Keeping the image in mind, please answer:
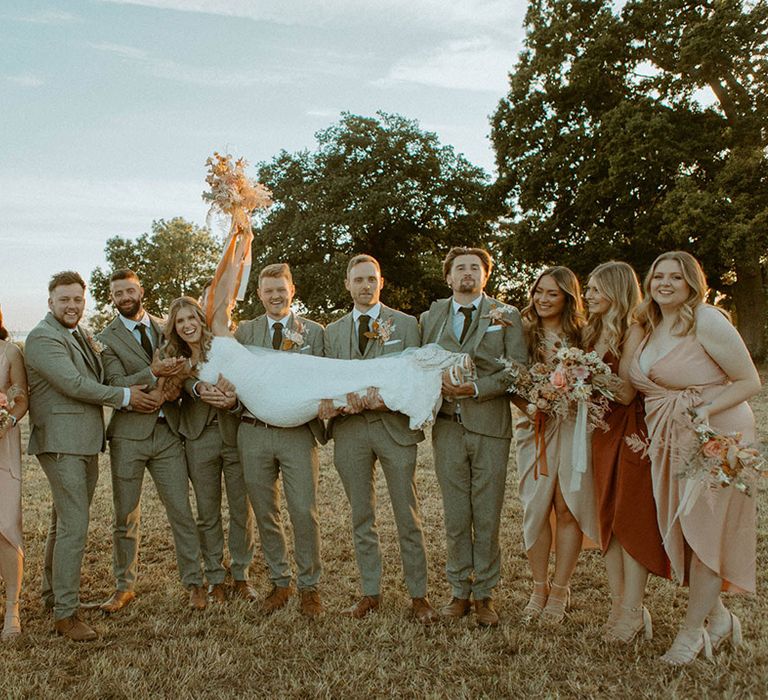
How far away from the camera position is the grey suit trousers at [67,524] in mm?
5035

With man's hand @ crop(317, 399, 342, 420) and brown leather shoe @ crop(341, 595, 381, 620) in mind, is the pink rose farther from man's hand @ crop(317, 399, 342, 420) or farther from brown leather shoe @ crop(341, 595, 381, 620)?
brown leather shoe @ crop(341, 595, 381, 620)

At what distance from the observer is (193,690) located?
407cm

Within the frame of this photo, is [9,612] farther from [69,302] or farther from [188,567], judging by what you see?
[69,302]

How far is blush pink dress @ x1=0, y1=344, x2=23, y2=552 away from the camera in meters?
5.00

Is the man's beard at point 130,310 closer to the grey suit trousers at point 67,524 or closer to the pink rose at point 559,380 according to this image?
the grey suit trousers at point 67,524

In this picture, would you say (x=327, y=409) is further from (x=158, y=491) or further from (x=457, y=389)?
(x=158, y=491)

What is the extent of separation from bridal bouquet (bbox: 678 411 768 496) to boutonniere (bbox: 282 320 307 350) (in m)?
2.86

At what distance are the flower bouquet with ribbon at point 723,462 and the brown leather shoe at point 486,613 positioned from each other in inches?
67.4

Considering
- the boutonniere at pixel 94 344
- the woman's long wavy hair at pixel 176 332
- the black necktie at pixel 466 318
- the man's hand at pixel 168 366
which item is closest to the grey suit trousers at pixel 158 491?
the man's hand at pixel 168 366

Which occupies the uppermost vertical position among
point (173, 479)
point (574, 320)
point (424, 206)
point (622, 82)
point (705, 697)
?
point (622, 82)

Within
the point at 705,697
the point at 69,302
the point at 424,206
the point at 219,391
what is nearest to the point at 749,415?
the point at 705,697

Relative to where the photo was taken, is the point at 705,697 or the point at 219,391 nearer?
the point at 705,697

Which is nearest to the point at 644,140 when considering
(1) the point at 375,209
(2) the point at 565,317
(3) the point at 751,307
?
(3) the point at 751,307

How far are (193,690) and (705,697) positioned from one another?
2893 mm
